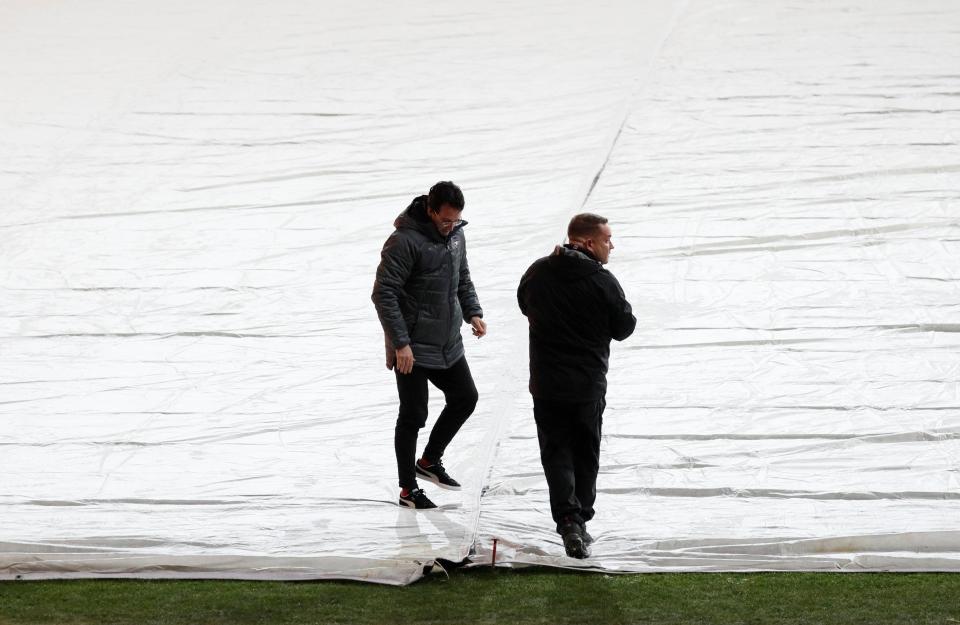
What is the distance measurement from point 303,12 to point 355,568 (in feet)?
20.0

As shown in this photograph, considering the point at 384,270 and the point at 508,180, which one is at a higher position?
the point at 384,270

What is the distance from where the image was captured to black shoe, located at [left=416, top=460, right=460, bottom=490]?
352cm

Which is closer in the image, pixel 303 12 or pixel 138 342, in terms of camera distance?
pixel 138 342

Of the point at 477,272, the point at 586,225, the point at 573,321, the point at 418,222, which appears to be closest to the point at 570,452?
the point at 573,321

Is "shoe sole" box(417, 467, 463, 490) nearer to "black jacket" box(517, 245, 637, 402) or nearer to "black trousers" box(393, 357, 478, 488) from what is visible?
"black trousers" box(393, 357, 478, 488)

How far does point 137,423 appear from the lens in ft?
13.4

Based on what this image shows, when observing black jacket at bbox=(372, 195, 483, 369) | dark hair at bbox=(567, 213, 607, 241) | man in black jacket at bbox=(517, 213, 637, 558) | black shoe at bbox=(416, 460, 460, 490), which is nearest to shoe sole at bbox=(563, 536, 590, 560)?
man in black jacket at bbox=(517, 213, 637, 558)

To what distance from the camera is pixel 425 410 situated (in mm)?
3439

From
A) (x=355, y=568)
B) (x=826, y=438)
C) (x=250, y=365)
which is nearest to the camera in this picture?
(x=355, y=568)

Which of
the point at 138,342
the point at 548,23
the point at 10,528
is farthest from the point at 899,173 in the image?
the point at 10,528

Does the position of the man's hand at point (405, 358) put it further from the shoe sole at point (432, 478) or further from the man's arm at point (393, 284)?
the shoe sole at point (432, 478)

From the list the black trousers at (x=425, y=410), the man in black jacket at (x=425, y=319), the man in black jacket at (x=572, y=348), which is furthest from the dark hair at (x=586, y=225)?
the black trousers at (x=425, y=410)

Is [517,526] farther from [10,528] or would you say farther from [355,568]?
[10,528]

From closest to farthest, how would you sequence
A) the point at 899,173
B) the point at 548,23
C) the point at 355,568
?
the point at 355,568 < the point at 899,173 < the point at 548,23
